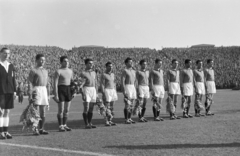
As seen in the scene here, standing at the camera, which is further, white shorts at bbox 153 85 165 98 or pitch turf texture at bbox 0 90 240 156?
white shorts at bbox 153 85 165 98

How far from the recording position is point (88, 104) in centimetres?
1059

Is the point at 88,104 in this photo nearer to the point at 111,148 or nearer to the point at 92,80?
the point at 92,80

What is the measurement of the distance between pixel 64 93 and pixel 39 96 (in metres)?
0.83

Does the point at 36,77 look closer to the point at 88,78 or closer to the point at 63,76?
the point at 63,76

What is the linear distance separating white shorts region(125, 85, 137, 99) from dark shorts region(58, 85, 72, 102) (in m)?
2.45

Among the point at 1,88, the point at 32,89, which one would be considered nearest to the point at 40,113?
the point at 32,89

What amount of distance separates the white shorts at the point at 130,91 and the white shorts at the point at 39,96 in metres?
3.26

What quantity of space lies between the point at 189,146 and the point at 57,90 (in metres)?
4.43

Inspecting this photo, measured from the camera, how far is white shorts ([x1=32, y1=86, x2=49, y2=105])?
367 inches

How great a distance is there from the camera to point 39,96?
30.7 feet

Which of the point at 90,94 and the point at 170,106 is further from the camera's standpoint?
the point at 170,106

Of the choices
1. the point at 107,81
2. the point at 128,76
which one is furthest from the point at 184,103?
the point at 107,81

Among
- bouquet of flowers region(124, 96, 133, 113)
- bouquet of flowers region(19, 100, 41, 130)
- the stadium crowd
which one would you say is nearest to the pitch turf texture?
bouquet of flowers region(19, 100, 41, 130)

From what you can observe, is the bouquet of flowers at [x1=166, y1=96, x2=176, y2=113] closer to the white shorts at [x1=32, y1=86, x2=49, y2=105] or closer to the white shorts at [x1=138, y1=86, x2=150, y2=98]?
the white shorts at [x1=138, y1=86, x2=150, y2=98]
